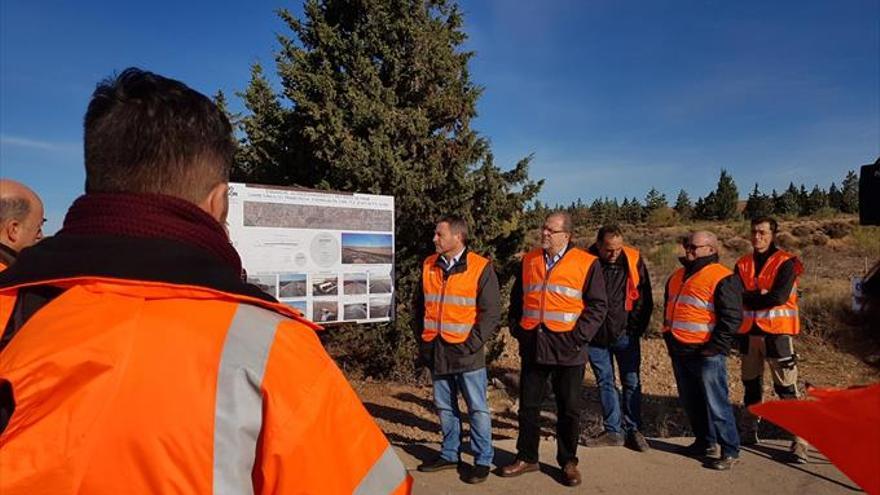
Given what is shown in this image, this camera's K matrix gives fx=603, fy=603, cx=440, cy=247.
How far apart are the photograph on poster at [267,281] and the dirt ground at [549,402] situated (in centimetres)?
201

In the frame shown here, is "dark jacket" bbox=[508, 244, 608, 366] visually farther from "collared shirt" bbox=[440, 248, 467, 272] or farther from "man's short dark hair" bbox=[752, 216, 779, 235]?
"man's short dark hair" bbox=[752, 216, 779, 235]

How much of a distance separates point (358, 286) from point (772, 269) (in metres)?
4.23

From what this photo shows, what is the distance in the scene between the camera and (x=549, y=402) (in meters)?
7.98

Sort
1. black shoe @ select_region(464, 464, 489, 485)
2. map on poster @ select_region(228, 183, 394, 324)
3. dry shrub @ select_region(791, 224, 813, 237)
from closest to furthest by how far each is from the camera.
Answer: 1. black shoe @ select_region(464, 464, 489, 485)
2. map on poster @ select_region(228, 183, 394, 324)
3. dry shrub @ select_region(791, 224, 813, 237)

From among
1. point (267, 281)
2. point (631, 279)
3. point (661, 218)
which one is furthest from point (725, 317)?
point (661, 218)

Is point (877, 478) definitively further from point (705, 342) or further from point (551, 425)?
point (551, 425)

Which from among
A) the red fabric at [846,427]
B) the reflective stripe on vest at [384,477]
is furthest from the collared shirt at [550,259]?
the reflective stripe on vest at [384,477]

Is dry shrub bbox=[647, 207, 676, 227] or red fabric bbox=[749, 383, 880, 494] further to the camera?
dry shrub bbox=[647, 207, 676, 227]

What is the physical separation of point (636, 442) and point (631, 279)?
169 centimetres

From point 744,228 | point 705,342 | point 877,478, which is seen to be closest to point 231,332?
point 877,478

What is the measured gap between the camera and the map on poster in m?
5.78

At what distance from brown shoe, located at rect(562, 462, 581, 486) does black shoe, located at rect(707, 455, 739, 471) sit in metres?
1.27

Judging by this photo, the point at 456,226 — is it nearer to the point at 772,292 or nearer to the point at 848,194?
the point at 772,292

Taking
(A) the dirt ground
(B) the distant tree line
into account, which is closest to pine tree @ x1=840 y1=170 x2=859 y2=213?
(B) the distant tree line
